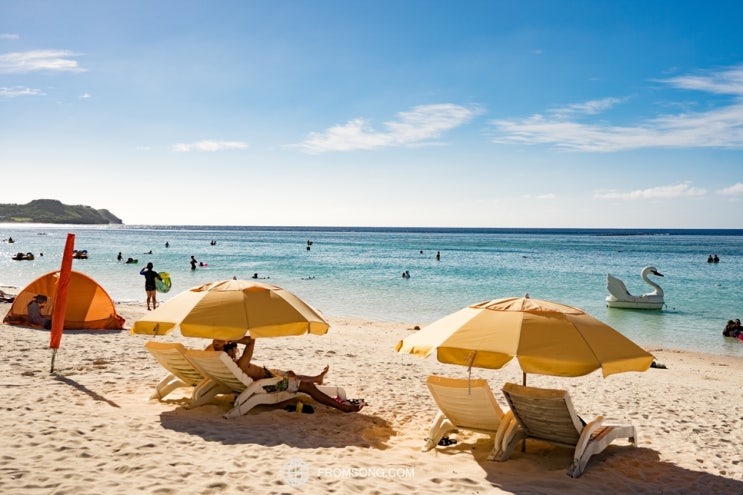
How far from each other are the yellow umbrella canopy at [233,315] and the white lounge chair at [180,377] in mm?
514

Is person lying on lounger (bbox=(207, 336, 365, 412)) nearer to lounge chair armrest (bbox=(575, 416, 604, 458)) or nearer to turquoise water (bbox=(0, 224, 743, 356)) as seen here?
lounge chair armrest (bbox=(575, 416, 604, 458))

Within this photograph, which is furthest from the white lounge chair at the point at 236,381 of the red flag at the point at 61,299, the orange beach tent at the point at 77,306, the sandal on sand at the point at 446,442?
the orange beach tent at the point at 77,306

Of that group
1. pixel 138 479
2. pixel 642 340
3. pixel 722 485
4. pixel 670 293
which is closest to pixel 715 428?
pixel 722 485

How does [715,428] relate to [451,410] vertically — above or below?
below

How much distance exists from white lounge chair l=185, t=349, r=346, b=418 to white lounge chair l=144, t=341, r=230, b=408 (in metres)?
0.16

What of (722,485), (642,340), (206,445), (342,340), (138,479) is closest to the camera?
(138,479)

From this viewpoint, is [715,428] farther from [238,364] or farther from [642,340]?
[642,340]

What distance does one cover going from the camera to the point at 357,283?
115 feet

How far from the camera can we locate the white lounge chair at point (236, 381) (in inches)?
290

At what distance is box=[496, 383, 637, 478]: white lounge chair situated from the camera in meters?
5.75

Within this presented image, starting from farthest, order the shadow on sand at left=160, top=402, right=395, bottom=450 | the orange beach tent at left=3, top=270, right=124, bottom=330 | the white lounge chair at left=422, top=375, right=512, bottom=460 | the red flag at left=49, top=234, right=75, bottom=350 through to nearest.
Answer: the orange beach tent at left=3, top=270, right=124, bottom=330 < the red flag at left=49, top=234, right=75, bottom=350 < the shadow on sand at left=160, top=402, right=395, bottom=450 < the white lounge chair at left=422, top=375, right=512, bottom=460

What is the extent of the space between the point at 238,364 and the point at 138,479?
112 inches

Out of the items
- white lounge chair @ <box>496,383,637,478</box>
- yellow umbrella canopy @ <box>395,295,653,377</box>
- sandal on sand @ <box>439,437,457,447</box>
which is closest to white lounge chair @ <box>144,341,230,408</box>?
sandal on sand @ <box>439,437,457,447</box>

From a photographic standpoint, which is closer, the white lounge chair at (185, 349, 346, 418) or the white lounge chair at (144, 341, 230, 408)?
the white lounge chair at (185, 349, 346, 418)
